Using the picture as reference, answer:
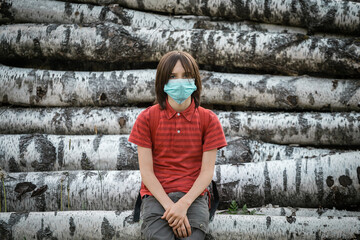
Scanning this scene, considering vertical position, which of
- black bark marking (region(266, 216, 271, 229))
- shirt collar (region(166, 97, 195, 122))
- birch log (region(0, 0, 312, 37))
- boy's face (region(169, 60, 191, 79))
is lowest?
black bark marking (region(266, 216, 271, 229))

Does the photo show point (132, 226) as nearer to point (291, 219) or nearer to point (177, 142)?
point (177, 142)

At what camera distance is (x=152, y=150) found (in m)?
2.23

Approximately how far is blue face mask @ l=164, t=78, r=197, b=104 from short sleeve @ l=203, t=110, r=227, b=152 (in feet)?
0.83

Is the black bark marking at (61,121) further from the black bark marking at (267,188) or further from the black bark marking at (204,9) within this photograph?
the black bark marking at (267,188)

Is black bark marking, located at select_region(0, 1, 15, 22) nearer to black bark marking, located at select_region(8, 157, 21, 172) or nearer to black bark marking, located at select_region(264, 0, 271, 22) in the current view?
black bark marking, located at select_region(8, 157, 21, 172)

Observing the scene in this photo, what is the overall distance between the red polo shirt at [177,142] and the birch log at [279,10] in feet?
7.56

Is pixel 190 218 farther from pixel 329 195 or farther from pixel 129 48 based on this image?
pixel 129 48

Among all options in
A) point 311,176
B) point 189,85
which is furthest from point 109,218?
point 311,176

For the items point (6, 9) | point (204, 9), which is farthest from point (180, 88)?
point (6, 9)

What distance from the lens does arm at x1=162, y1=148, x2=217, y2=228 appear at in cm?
191

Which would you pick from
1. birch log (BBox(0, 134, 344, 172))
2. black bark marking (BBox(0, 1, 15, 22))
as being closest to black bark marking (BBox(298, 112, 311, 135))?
birch log (BBox(0, 134, 344, 172))

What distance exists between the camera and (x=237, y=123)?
3.41 meters

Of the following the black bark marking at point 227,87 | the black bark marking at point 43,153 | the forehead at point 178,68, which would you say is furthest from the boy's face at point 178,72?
the black bark marking at point 43,153

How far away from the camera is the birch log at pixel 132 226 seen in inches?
87.0
